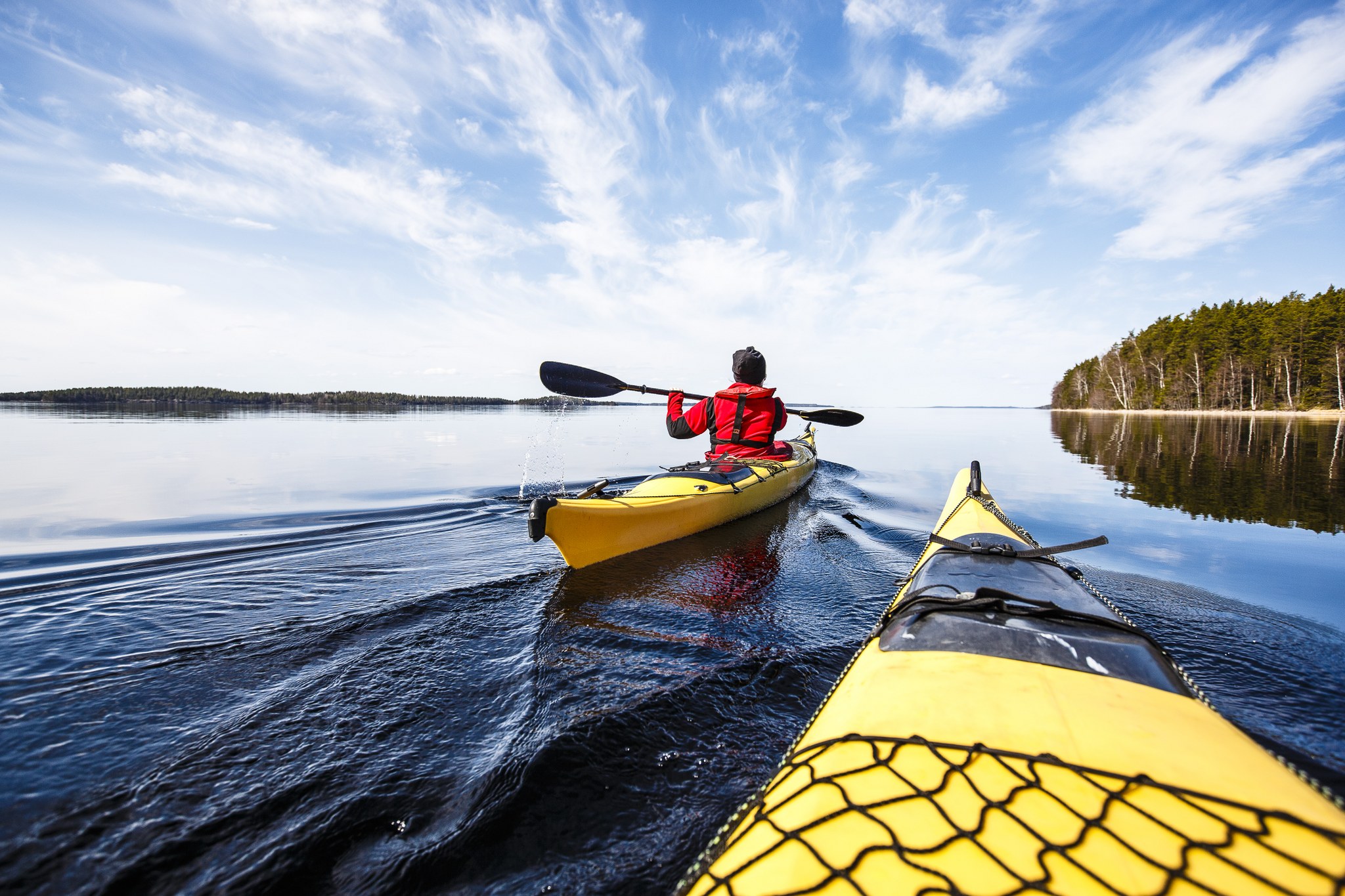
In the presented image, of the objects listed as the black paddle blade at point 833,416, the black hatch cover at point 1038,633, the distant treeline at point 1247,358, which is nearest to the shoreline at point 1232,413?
the distant treeline at point 1247,358

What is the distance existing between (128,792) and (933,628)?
3.30 m

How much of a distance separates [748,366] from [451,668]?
226 inches

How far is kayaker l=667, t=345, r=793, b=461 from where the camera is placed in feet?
25.0

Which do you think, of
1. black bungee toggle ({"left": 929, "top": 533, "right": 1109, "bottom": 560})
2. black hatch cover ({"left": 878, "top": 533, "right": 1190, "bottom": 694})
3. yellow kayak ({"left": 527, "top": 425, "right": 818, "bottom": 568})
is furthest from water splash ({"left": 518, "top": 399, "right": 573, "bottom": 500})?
black hatch cover ({"left": 878, "top": 533, "right": 1190, "bottom": 694})

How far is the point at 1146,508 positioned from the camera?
27.8 ft

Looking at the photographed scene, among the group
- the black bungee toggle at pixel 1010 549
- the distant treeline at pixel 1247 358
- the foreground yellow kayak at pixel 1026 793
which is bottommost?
the foreground yellow kayak at pixel 1026 793

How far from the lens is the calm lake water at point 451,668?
192cm

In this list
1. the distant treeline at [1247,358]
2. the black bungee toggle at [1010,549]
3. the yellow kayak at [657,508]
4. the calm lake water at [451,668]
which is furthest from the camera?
the distant treeline at [1247,358]

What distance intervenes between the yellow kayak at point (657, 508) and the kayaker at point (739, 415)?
323 millimetres

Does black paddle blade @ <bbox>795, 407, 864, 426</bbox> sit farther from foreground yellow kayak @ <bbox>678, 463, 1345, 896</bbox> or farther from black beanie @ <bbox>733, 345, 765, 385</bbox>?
foreground yellow kayak @ <bbox>678, 463, 1345, 896</bbox>

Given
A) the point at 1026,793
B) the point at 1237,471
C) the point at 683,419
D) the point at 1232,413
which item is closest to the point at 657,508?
the point at 683,419

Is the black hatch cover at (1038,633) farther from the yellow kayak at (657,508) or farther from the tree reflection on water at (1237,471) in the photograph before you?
the tree reflection on water at (1237,471)

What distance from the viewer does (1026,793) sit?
4.48ft

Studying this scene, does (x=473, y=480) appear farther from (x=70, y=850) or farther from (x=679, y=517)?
(x=70, y=850)
